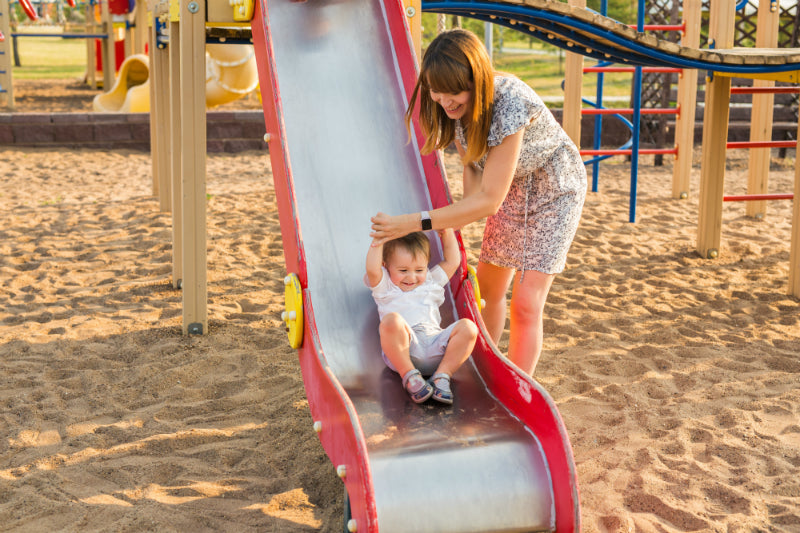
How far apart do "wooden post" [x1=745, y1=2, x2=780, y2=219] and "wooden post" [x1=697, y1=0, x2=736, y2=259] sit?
37cm

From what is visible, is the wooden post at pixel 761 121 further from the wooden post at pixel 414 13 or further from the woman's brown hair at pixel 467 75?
the woman's brown hair at pixel 467 75

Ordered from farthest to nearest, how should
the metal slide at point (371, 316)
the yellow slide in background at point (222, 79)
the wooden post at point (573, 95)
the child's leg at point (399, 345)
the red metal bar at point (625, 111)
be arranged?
the yellow slide in background at point (222, 79)
the red metal bar at point (625, 111)
the wooden post at point (573, 95)
the child's leg at point (399, 345)
the metal slide at point (371, 316)

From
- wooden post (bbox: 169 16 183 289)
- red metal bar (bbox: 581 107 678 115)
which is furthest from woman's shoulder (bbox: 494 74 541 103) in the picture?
red metal bar (bbox: 581 107 678 115)

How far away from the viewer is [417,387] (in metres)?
2.70

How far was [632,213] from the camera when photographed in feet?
22.4

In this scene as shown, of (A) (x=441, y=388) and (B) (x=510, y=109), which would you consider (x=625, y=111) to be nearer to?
(B) (x=510, y=109)

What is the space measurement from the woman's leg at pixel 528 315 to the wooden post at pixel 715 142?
3.19m

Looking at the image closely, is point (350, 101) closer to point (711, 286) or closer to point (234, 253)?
point (234, 253)

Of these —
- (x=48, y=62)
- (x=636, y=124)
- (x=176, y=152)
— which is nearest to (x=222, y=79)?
(x=636, y=124)

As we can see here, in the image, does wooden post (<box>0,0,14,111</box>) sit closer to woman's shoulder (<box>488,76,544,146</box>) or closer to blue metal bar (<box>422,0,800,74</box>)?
blue metal bar (<box>422,0,800,74</box>)

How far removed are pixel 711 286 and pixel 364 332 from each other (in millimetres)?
3094

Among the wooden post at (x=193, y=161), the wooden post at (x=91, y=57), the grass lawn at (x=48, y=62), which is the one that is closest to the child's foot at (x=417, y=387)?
the wooden post at (x=193, y=161)

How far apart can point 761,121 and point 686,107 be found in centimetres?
84

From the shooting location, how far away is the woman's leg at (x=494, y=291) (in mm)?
3203
